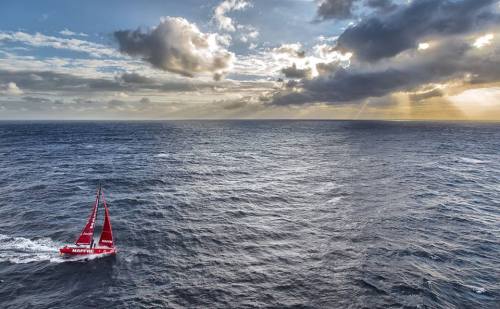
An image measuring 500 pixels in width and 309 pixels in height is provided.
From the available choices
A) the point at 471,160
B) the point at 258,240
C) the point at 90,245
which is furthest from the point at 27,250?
the point at 471,160

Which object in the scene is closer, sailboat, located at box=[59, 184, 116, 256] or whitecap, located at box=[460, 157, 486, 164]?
sailboat, located at box=[59, 184, 116, 256]

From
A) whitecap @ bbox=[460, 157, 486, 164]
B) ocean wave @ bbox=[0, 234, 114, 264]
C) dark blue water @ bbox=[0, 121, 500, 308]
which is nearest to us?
dark blue water @ bbox=[0, 121, 500, 308]

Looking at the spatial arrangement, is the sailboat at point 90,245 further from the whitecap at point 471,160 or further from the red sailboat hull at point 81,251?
the whitecap at point 471,160

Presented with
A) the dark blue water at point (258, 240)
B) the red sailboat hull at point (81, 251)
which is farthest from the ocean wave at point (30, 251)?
the red sailboat hull at point (81, 251)

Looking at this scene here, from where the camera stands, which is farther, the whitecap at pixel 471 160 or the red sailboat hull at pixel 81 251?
the whitecap at pixel 471 160

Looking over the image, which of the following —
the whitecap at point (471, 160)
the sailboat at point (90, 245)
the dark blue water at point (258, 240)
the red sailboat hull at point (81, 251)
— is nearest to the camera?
the dark blue water at point (258, 240)

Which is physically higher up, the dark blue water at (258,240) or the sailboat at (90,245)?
the sailboat at (90,245)

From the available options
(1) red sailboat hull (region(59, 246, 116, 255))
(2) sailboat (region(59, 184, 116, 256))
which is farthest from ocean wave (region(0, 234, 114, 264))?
(2) sailboat (region(59, 184, 116, 256))

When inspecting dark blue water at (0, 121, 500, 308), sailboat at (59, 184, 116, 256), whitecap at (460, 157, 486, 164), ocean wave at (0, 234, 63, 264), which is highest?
sailboat at (59, 184, 116, 256)

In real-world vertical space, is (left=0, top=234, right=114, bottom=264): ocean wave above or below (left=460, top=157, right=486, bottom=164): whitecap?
above

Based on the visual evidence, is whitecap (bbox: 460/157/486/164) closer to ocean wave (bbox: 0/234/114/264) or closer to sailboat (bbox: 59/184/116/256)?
sailboat (bbox: 59/184/116/256)
